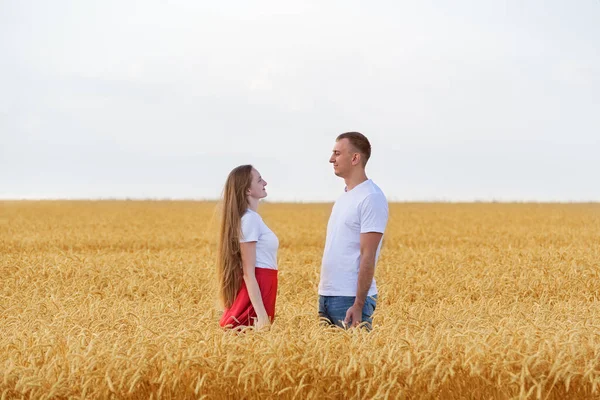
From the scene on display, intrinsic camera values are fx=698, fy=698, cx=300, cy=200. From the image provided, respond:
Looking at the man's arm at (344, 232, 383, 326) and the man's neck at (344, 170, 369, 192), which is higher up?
the man's neck at (344, 170, 369, 192)

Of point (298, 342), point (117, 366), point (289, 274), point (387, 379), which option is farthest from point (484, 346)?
point (289, 274)

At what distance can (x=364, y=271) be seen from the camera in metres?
5.64

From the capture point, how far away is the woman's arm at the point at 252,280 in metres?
5.73

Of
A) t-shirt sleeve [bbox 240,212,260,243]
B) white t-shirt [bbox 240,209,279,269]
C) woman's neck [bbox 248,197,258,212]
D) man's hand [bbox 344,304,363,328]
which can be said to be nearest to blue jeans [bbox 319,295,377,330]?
man's hand [bbox 344,304,363,328]

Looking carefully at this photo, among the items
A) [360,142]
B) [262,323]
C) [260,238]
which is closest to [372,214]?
[360,142]

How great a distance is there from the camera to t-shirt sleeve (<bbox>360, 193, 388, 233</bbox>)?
5648 millimetres

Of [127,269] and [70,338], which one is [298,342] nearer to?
[70,338]

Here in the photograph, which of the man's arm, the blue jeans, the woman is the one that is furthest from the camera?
the blue jeans

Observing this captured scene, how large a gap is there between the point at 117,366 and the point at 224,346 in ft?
2.62

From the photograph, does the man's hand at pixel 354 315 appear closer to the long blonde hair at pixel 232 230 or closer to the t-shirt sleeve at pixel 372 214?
the t-shirt sleeve at pixel 372 214

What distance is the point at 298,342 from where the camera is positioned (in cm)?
525

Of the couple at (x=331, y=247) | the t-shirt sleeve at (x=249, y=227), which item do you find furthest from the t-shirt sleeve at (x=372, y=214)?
the t-shirt sleeve at (x=249, y=227)

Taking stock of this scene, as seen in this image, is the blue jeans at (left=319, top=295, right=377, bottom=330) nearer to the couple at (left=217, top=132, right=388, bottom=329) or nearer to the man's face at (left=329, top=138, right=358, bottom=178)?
the couple at (left=217, top=132, right=388, bottom=329)

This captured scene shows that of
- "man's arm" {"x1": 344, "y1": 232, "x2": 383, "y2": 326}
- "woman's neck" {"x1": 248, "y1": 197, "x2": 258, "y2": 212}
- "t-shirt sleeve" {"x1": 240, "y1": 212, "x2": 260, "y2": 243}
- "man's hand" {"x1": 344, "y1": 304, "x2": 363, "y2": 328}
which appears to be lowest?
"man's hand" {"x1": 344, "y1": 304, "x2": 363, "y2": 328}
